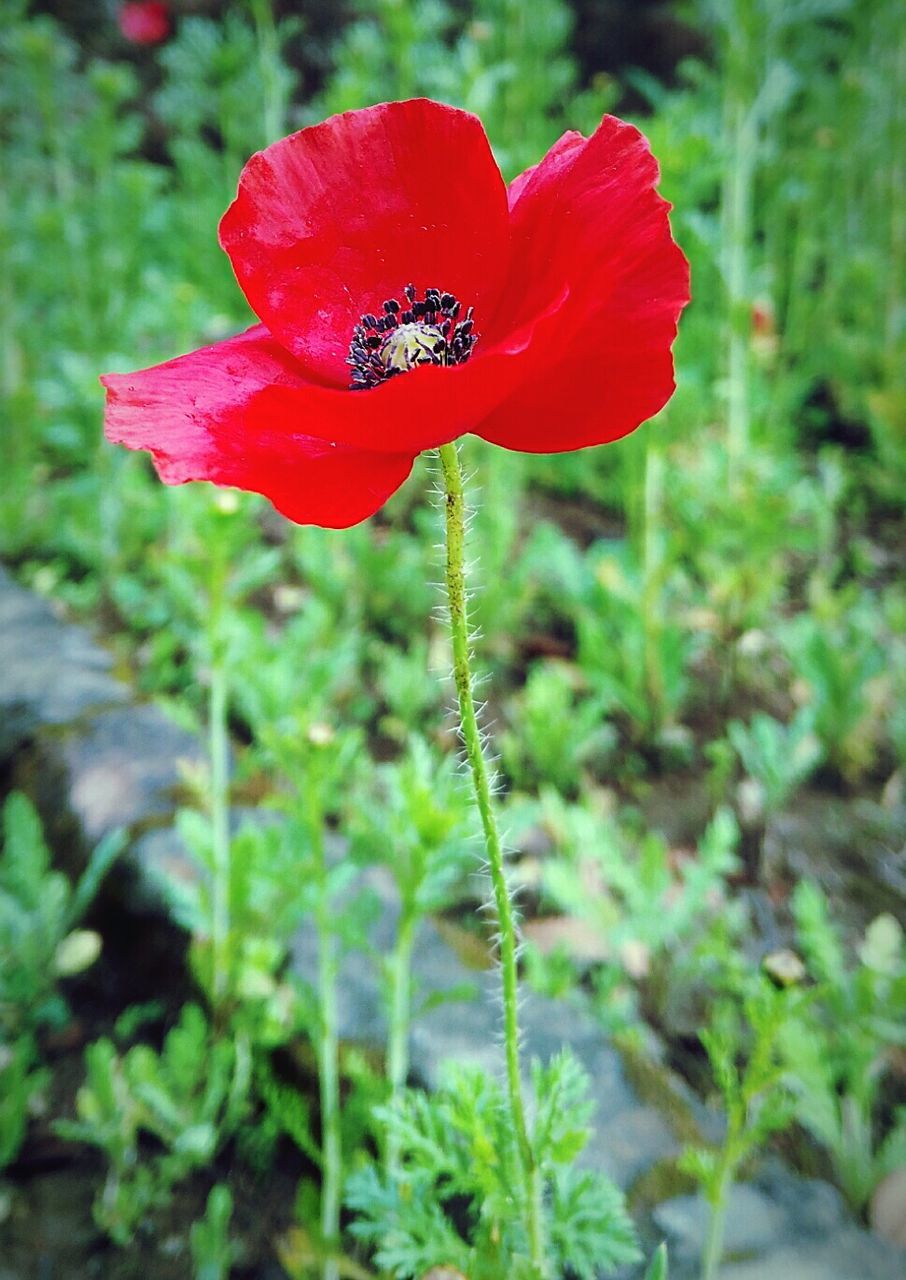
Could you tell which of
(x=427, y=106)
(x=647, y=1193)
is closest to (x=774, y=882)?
(x=647, y=1193)

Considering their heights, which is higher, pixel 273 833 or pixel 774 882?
pixel 273 833

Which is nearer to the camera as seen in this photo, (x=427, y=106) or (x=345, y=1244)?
(x=427, y=106)

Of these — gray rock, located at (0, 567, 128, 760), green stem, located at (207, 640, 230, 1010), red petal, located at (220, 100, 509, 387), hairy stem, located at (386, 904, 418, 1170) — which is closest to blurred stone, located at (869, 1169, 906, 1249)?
hairy stem, located at (386, 904, 418, 1170)

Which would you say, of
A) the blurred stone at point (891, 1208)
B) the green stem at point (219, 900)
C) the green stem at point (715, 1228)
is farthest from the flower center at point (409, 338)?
the blurred stone at point (891, 1208)

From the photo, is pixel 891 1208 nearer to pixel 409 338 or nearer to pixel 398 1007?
pixel 398 1007

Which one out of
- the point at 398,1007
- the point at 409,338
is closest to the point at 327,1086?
the point at 398,1007

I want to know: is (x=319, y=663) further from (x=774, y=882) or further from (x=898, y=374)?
(x=898, y=374)

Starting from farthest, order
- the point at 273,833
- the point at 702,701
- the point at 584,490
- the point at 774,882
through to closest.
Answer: the point at 584,490 → the point at 702,701 → the point at 774,882 → the point at 273,833
